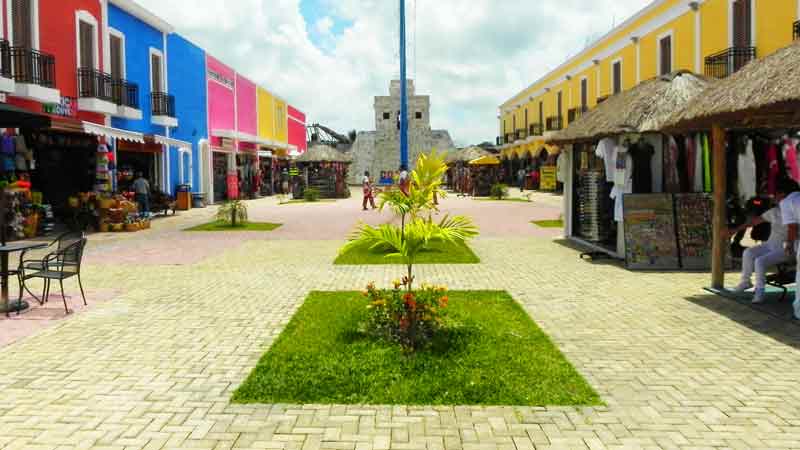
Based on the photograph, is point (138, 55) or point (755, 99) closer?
point (755, 99)

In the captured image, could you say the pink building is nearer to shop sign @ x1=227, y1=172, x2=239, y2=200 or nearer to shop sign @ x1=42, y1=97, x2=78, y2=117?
shop sign @ x1=227, y1=172, x2=239, y2=200

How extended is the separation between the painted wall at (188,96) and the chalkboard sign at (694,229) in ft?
60.0

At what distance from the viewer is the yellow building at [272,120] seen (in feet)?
124

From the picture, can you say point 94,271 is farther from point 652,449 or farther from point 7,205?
point 652,449

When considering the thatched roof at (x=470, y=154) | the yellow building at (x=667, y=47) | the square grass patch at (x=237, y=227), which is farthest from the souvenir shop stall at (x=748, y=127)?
the thatched roof at (x=470, y=154)

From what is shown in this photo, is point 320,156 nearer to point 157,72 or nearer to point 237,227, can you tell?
point 157,72

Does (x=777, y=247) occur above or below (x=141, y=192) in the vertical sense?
below

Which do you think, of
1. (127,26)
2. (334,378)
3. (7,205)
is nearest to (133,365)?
(334,378)

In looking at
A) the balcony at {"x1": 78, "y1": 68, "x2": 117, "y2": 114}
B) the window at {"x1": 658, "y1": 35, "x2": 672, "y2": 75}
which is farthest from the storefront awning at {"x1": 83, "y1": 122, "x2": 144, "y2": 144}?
the window at {"x1": 658, "y1": 35, "x2": 672, "y2": 75}

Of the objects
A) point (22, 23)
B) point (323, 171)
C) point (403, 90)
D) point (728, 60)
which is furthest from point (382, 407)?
point (323, 171)

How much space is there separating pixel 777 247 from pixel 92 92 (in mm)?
15280

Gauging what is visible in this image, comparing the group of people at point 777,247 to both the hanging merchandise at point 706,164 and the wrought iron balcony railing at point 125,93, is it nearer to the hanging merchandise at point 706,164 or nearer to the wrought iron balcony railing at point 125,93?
the hanging merchandise at point 706,164

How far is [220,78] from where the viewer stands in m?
30.1

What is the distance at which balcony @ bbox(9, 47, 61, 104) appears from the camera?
13.8 metres
